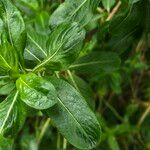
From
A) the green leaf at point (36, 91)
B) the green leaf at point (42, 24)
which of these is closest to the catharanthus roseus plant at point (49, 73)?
the green leaf at point (36, 91)

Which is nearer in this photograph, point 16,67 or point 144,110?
point 16,67

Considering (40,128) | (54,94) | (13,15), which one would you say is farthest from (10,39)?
(40,128)

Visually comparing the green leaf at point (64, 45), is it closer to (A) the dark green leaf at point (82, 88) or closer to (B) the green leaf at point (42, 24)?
(A) the dark green leaf at point (82, 88)

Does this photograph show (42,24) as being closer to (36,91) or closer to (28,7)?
(28,7)

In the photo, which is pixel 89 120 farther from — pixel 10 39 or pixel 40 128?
pixel 40 128

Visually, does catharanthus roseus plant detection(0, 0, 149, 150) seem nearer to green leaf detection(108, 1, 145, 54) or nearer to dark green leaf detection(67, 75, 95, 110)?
green leaf detection(108, 1, 145, 54)

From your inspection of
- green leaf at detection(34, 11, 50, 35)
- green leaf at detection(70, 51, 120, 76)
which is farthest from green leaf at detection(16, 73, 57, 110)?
green leaf at detection(34, 11, 50, 35)

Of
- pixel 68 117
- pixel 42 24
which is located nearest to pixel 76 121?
pixel 68 117
